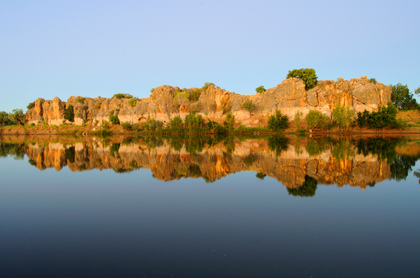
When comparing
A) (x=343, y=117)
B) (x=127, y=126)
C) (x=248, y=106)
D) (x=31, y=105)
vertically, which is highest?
(x=31, y=105)

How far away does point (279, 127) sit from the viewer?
54344 millimetres

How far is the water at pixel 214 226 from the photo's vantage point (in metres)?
4.43

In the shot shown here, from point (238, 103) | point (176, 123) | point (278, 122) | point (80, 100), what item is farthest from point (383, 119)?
point (80, 100)

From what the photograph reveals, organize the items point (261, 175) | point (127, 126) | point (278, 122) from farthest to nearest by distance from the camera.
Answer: point (127, 126), point (278, 122), point (261, 175)

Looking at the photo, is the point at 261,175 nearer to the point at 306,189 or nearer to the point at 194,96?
the point at 306,189

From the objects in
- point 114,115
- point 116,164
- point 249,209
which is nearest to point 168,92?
point 114,115

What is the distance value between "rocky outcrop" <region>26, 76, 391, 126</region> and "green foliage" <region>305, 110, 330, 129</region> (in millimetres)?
5801

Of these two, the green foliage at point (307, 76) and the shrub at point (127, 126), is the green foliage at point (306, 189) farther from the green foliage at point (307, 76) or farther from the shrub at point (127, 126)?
the shrub at point (127, 126)

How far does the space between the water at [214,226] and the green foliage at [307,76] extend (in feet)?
177

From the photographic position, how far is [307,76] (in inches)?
2490

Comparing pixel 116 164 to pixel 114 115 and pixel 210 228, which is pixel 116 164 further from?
pixel 114 115

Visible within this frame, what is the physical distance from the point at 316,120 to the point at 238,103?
757 inches

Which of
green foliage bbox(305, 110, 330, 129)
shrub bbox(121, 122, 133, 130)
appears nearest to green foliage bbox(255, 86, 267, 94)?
green foliage bbox(305, 110, 330, 129)

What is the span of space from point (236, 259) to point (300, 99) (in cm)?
5807
